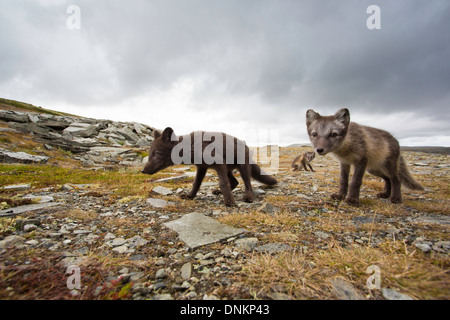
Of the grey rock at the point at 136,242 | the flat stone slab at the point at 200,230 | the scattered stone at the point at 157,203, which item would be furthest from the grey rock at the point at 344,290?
the scattered stone at the point at 157,203

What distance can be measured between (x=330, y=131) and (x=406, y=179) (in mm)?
3758

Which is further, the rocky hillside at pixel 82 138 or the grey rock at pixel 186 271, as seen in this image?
the rocky hillside at pixel 82 138

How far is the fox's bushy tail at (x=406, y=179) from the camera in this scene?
6.64m

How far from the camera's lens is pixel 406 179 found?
6738 millimetres

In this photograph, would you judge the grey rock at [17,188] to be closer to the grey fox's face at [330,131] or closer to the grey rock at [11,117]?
the grey fox's face at [330,131]

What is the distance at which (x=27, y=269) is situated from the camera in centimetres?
212

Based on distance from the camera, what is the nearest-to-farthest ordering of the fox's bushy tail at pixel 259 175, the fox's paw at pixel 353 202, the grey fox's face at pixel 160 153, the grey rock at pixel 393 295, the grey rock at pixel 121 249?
the grey rock at pixel 393 295
the grey rock at pixel 121 249
the fox's paw at pixel 353 202
the grey fox's face at pixel 160 153
the fox's bushy tail at pixel 259 175

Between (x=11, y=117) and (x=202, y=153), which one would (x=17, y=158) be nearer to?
(x=202, y=153)

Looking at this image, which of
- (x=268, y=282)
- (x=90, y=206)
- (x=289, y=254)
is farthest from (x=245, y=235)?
(x=90, y=206)

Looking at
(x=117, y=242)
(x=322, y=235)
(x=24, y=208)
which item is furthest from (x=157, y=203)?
(x=322, y=235)

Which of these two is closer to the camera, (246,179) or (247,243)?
(247,243)

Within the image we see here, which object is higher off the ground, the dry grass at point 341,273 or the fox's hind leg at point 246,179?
the fox's hind leg at point 246,179

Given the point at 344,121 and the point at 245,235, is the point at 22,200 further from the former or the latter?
the point at 344,121

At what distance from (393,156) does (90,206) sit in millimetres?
8769
